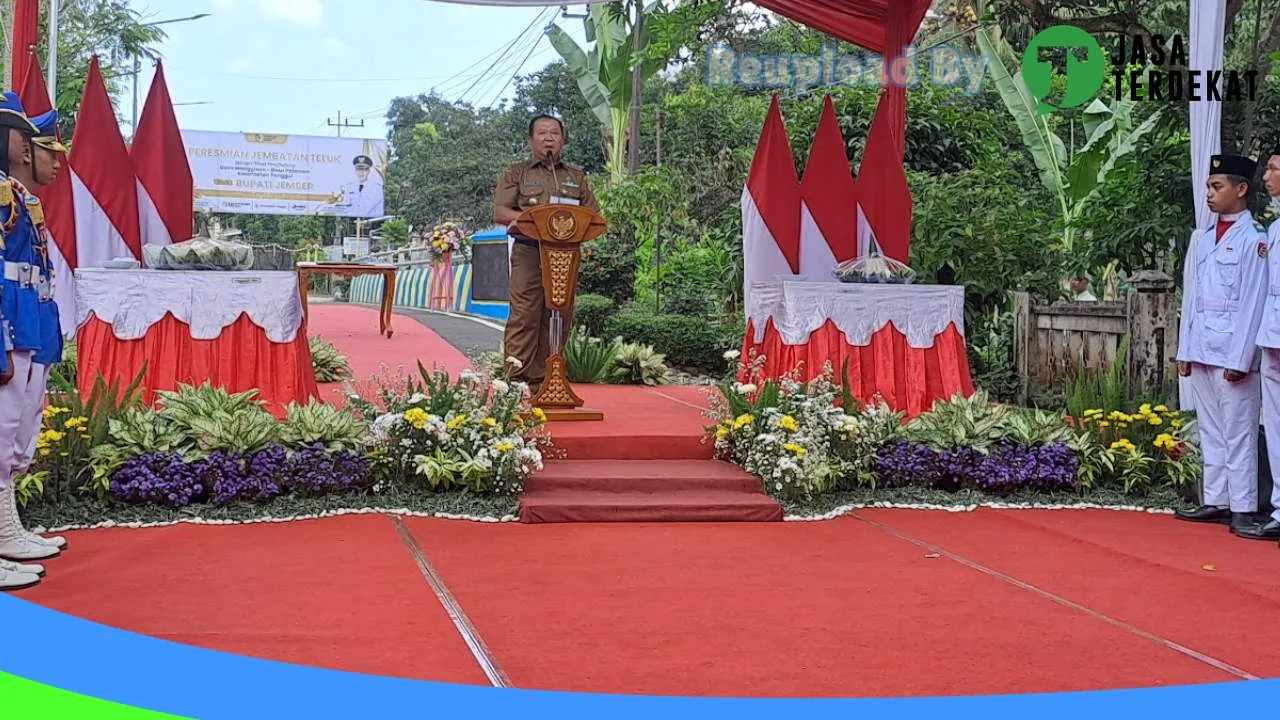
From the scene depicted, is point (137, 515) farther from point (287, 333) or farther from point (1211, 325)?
point (1211, 325)

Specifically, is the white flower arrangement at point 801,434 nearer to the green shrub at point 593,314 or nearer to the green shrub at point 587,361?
the green shrub at point 587,361

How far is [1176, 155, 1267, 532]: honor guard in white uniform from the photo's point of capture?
18.0 feet

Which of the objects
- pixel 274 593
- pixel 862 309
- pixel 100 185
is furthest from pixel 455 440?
pixel 100 185

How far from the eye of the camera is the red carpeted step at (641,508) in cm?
557

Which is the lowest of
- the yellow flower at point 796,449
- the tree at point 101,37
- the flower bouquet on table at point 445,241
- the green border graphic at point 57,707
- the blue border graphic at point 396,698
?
the green border graphic at point 57,707

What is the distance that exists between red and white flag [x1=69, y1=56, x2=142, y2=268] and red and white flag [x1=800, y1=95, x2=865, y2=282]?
449cm

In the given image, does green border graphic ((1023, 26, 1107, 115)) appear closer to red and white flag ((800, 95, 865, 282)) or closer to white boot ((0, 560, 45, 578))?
red and white flag ((800, 95, 865, 282))

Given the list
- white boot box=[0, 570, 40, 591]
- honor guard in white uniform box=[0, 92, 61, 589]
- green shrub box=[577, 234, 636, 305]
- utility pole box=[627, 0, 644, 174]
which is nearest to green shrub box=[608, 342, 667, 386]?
green shrub box=[577, 234, 636, 305]

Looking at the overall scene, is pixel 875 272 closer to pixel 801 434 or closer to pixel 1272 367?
pixel 801 434

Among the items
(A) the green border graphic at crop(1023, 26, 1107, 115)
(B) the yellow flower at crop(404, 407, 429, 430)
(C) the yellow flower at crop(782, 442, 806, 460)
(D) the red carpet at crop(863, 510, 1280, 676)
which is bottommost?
(D) the red carpet at crop(863, 510, 1280, 676)

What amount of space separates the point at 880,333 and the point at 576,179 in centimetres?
211

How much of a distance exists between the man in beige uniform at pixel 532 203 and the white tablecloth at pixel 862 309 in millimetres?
1297

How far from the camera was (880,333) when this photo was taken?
23.8 ft

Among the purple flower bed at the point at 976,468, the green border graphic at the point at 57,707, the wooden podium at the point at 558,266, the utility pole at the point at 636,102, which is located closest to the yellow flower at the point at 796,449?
the purple flower bed at the point at 976,468
